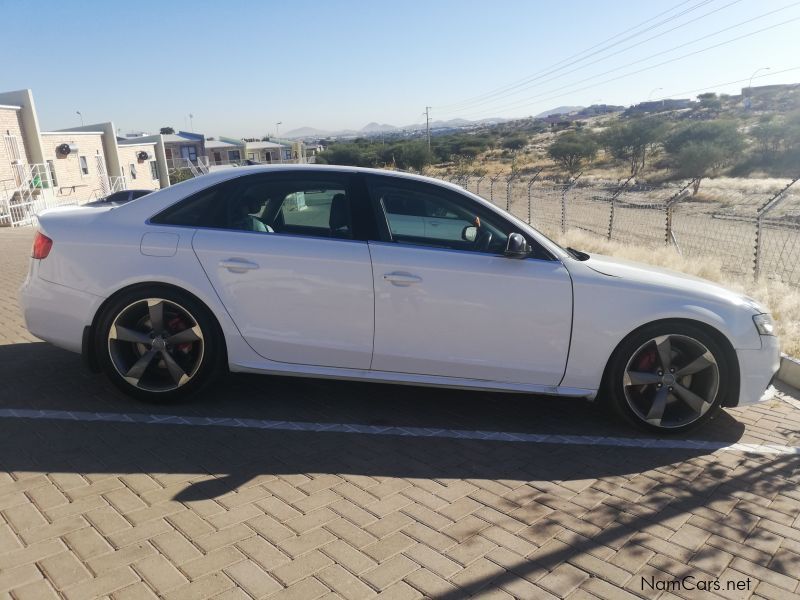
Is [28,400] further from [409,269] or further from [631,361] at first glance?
[631,361]

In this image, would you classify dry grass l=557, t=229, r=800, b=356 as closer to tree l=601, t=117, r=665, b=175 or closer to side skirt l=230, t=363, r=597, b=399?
side skirt l=230, t=363, r=597, b=399

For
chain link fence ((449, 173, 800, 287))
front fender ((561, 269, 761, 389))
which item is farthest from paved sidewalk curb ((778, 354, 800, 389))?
chain link fence ((449, 173, 800, 287))

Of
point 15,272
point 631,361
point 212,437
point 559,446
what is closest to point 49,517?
point 212,437

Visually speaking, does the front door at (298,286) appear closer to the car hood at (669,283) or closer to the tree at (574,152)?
the car hood at (669,283)

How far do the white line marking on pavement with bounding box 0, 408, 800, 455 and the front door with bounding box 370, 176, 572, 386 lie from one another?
1.24 feet

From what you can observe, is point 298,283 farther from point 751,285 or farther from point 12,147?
point 12,147

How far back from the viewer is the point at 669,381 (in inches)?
168

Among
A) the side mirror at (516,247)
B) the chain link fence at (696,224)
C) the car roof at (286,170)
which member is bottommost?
the chain link fence at (696,224)

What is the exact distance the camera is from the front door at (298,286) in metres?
4.19

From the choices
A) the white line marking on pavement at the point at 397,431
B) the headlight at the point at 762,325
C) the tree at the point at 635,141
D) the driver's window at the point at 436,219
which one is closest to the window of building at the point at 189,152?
the tree at the point at 635,141

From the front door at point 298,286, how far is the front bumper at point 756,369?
8.06ft

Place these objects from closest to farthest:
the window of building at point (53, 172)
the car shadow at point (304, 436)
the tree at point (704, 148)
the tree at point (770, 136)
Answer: the car shadow at point (304, 436)
the window of building at point (53, 172)
the tree at point (704, 148)
the tree at point (770, 136)

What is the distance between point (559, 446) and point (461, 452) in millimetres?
670

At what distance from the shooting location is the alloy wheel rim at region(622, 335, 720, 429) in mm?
4242
